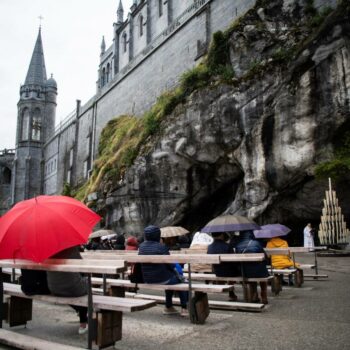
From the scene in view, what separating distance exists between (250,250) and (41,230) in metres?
3.28

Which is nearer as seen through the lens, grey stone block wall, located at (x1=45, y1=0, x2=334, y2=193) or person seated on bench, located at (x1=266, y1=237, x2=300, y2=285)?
person seated on bench, located at (x1=266, y1=237, x2=300, y2=285)

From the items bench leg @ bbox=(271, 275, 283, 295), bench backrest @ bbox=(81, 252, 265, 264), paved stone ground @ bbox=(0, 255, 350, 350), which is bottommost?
paved stone ground @ bbox=(0, 255, 350, 350)

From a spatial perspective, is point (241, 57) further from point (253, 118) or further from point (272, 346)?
point (272, 346)

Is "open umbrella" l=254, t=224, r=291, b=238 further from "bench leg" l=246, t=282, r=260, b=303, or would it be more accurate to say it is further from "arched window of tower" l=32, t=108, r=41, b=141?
"arched window of tower" l=32, t=108, r=41, b=141

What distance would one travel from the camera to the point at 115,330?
3.69 m

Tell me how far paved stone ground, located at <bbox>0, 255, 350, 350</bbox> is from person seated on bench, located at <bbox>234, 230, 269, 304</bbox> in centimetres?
26

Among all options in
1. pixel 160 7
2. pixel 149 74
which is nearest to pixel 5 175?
pixel 160 7

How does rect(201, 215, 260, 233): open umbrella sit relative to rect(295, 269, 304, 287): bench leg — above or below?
above

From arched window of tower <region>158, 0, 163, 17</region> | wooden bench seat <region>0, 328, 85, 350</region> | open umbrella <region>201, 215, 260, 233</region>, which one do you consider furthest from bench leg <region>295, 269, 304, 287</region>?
arched window of tower <region>158, 0, 163, 17</region>

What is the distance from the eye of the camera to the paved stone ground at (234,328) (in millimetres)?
3857

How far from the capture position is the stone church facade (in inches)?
992

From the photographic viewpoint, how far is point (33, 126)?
195ft

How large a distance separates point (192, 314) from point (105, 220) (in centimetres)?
1997

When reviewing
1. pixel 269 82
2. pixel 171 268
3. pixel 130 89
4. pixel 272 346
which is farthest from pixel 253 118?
pixel 130 89
